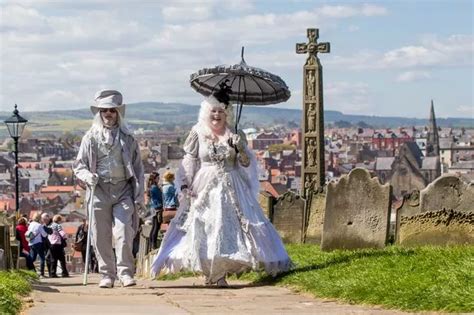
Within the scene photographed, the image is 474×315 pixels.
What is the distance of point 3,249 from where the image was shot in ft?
56.2

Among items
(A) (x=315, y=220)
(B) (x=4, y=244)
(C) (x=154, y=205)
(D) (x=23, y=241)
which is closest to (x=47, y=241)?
(D) (x=23, y=241)

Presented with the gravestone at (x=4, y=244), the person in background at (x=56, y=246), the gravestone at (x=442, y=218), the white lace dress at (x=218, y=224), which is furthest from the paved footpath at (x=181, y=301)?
the person in background at (x=56, y=246)

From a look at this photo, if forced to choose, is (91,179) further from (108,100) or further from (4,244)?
(4,244)

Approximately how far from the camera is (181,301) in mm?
13258

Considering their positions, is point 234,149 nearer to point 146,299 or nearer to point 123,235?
point 123,235

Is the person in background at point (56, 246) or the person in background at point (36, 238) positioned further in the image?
the person in background at point (56, 246)

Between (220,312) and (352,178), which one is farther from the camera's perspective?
(352,178)

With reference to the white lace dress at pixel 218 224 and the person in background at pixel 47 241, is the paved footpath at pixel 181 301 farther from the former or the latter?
the person in background at pixel 47 241

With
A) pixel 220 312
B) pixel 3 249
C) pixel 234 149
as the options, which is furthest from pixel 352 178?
pixel 220 312

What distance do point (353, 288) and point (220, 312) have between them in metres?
1.50

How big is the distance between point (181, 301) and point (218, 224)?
288 cm

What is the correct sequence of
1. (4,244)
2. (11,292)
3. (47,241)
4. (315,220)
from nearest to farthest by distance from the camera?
(11,292) < (4,244) < (315,220) < (47,241)

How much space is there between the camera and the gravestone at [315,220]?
78.1ft

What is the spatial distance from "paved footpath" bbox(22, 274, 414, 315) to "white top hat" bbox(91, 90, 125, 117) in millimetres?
1834
